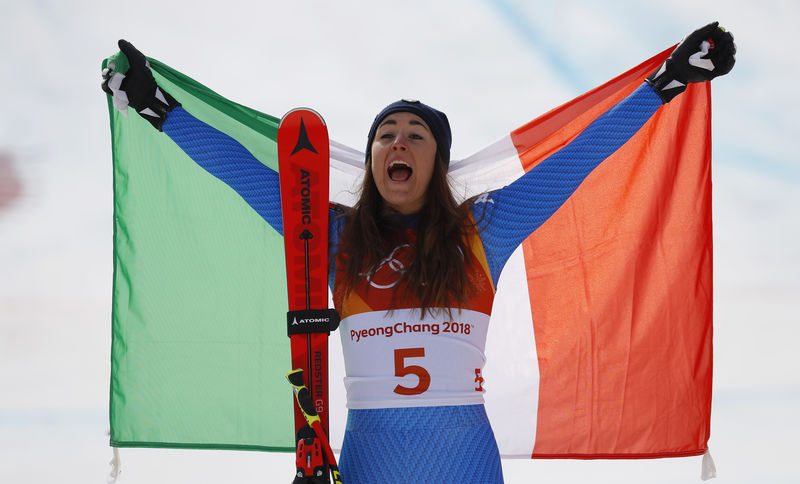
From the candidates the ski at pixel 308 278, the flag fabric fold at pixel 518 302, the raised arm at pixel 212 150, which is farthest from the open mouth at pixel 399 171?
the flag fabric fold at pixel 518 302

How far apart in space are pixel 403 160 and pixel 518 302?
0.97m

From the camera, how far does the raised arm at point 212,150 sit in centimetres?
241

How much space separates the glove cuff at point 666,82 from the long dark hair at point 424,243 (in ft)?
2.46

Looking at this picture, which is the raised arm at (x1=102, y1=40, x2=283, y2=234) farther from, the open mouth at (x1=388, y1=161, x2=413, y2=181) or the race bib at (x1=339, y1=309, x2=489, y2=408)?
the race bib at (x1=339, y1=309, x2=489, y2=408)

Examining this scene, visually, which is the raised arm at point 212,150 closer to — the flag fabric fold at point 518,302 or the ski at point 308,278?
the ski at point 308,278

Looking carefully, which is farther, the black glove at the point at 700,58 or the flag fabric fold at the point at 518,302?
the flag fabric fold at the point at 518,302

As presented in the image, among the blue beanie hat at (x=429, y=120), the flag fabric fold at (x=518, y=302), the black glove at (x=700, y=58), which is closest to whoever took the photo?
the black glove at (x=700, y=58)

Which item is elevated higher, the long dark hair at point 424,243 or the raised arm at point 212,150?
the raised arm at point 212,150

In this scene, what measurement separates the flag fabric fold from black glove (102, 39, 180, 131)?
386mm

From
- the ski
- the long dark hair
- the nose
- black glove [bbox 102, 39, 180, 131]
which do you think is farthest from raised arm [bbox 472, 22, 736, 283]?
black glove [bbox 102, 39, 180, 131]

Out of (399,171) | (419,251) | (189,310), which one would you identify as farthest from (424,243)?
(189,310)

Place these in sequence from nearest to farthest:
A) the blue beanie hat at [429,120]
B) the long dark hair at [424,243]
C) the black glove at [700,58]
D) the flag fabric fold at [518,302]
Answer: the long dark hair at [424,243] < the black glove at [700,58] < the blue beanie hat at [429,120] < the flag fabric fold at [518,302]

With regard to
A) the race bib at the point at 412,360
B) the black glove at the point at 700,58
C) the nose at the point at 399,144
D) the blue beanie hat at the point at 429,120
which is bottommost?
the race bib at the point at 412,360

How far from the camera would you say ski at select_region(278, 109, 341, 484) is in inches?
81.8
